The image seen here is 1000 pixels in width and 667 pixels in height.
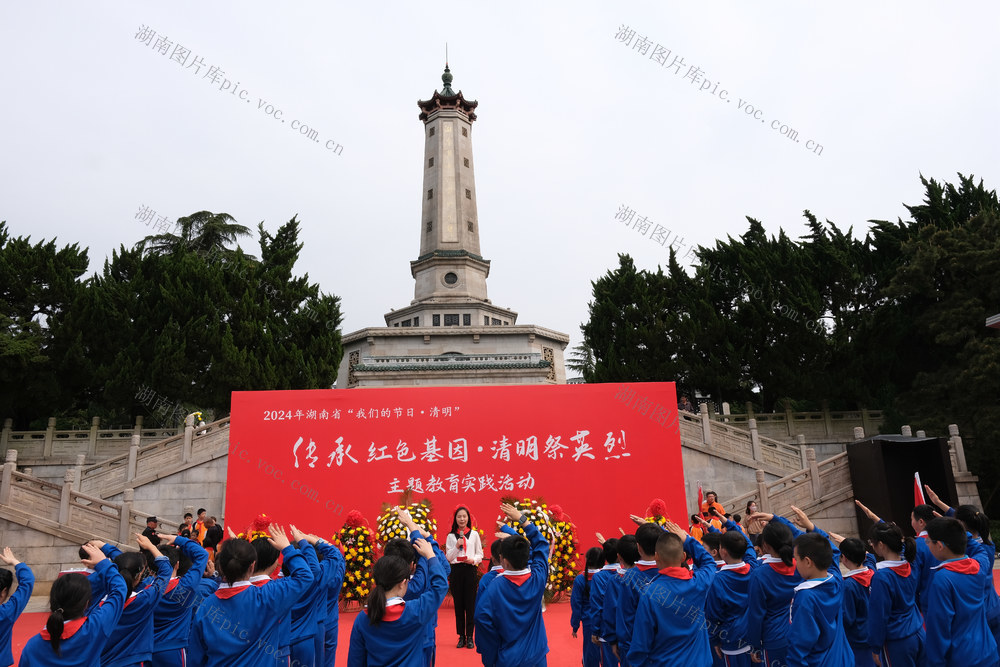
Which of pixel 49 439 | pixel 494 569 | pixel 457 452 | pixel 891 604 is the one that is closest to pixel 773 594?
pixel 891 604

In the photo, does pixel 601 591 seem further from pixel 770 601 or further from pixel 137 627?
pixel 137 627

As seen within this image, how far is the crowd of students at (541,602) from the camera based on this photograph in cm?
312

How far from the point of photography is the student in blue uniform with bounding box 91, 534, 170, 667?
3551 millimetres

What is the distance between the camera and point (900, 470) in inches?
389

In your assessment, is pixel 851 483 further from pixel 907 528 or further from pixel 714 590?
pixel 714 590

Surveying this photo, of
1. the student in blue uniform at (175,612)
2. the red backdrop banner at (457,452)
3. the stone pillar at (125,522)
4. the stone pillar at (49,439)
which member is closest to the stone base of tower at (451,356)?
the red backdrop banner at (457,452)

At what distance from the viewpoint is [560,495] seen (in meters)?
10.3

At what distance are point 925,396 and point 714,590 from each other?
47.3 ft

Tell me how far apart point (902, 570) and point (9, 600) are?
5.13 metres

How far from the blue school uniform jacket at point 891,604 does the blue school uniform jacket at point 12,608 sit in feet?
15.7

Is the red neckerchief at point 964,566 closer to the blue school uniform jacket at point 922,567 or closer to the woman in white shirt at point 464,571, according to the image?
the blue school uniform jacket at point 922,567

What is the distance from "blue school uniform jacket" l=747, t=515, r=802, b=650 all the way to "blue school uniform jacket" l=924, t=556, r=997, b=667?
0.74 metres

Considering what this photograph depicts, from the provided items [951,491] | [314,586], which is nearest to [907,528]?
[951,491]

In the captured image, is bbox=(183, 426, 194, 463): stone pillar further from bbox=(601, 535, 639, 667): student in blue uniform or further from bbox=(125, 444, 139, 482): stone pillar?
bbox=(601, 535, 639, 667): student in blue uniform
